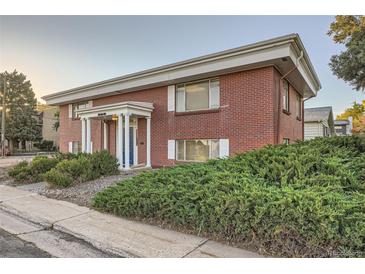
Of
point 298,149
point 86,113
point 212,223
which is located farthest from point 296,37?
point 86,113

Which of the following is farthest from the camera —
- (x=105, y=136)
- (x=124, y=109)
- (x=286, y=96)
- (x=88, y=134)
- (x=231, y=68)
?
(x=105, y=136)

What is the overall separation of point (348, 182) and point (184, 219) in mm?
2739

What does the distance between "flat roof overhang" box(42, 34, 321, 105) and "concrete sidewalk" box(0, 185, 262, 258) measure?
628 centimetres

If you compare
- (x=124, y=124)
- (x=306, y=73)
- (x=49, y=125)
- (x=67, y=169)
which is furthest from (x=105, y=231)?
(x=49, y=125)

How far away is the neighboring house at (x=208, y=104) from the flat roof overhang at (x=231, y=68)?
28 millimetres

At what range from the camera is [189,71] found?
957cm

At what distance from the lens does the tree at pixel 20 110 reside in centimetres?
3356

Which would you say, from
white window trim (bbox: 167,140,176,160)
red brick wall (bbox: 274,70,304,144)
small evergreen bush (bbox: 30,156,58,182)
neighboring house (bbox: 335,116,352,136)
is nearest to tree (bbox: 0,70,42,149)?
small evergreen bush (bbox: 30,156,58,182)

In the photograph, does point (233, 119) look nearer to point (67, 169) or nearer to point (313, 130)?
point (67, 169)

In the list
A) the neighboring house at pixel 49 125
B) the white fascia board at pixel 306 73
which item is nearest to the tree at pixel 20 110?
the neighboring house at pixel 49 125

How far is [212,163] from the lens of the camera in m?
5.66

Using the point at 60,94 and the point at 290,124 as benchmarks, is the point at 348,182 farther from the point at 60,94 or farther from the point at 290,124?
the point at 60,94

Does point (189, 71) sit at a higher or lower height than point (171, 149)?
higher

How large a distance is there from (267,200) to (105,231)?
105 inches
